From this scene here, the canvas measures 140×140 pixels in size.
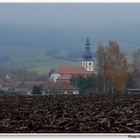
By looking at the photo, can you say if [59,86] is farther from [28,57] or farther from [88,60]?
[28,57]

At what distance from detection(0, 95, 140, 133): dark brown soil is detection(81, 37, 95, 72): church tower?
5.65 meters

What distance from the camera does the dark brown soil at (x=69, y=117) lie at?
584 inches

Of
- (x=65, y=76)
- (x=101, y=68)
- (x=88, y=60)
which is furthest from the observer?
(x=101, y=68)

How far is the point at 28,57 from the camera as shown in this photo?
2456cm

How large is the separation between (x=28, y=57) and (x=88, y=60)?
630 centimetres

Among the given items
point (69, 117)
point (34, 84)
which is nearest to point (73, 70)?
point (34, 84)

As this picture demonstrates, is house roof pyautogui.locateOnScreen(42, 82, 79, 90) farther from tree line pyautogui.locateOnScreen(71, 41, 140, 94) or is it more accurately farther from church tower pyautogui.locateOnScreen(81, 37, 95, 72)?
tree line pyautogui.locateOnScreen(71, 41, 140, 94)

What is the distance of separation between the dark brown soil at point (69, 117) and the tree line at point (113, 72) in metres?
11.0

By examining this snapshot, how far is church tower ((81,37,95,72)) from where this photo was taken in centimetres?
2669

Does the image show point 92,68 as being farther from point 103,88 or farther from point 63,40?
point 63,40

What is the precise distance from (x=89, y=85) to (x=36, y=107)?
12122 millimetres

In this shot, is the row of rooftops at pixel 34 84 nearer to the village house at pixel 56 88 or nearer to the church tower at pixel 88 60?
the village house at pixel 56 88

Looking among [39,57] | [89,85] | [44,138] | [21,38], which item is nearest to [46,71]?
[39,57]

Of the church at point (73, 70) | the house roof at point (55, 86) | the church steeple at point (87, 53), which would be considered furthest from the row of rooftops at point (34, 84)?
the church steeple at point (87, 53)
